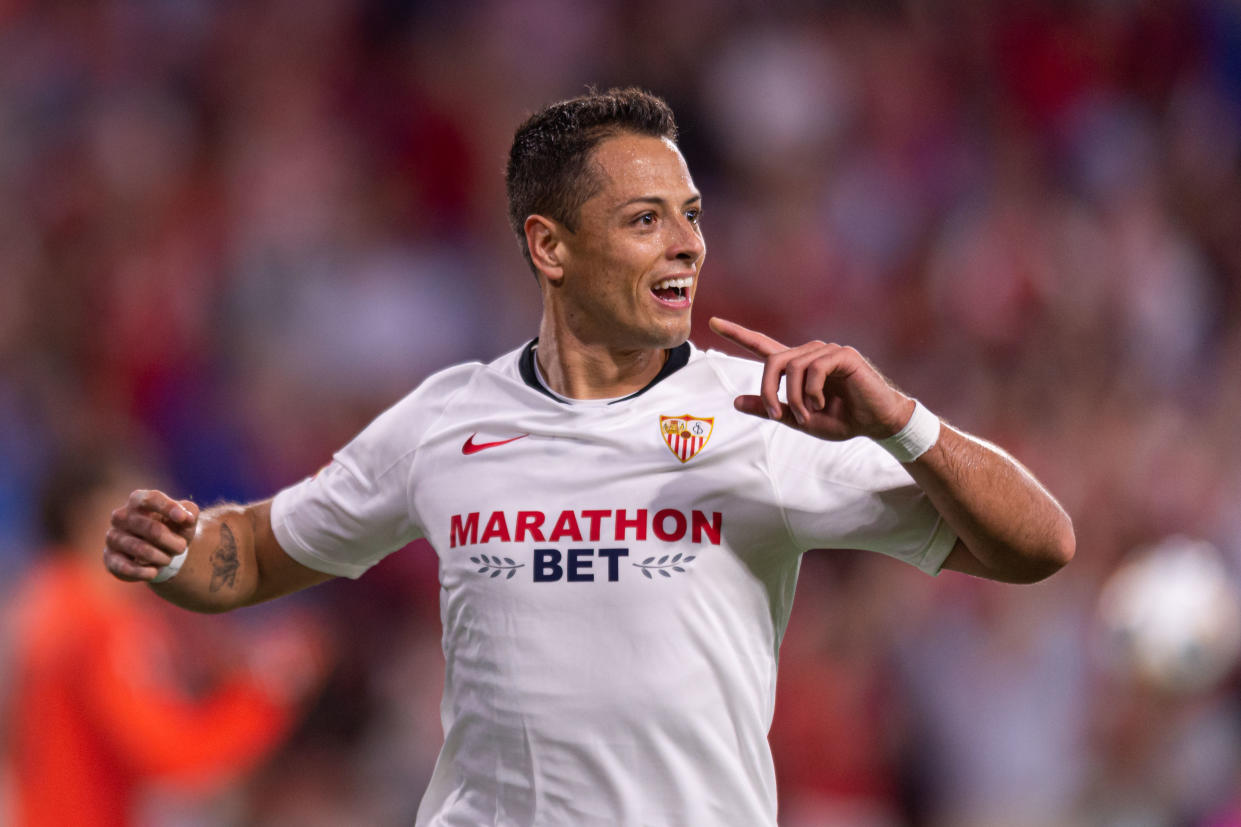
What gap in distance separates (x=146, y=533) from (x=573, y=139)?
129cm

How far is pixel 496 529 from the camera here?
3.18 m

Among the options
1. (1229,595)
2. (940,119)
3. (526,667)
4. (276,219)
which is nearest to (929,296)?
(940,119)

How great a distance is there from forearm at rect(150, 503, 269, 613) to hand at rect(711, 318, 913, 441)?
56.5 inches

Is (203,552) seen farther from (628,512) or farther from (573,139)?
(573,139)

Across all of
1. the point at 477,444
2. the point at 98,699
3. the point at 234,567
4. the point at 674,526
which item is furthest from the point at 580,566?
the point at 98,699

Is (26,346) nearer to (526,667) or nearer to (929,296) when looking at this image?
(929,296)

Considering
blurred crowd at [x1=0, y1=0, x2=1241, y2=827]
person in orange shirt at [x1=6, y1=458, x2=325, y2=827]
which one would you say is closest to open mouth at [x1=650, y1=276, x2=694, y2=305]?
person in orange shirt at [x1=6, y1=458, x2=325, y2=827]

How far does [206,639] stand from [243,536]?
336cm

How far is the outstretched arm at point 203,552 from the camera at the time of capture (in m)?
3.29

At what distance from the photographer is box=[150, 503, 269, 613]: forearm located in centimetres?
347

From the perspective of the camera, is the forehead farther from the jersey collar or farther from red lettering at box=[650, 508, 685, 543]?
red lettering at box=[650, 508, 685, 543]

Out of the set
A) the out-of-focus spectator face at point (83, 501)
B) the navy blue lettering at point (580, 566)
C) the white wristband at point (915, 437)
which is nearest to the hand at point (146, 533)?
the navy blue lettering at point (580, 566)

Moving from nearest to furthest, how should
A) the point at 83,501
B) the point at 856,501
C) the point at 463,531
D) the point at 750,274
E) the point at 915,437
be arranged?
the point at 915,437, the point at 856,501, the point at 463,531, the point at 83,501, the point at 750,274

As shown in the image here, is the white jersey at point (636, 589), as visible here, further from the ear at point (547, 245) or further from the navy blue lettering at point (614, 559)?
the ear at point (547, 245)
